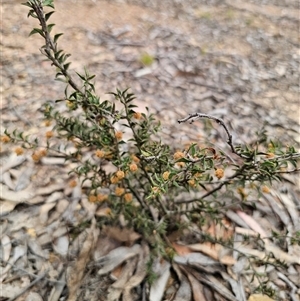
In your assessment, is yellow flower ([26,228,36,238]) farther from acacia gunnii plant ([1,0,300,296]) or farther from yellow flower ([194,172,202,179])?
yellow flower ([194,172,202,179])

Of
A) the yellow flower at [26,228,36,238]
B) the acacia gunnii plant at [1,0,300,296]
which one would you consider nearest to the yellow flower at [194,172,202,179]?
the acacia gunnii plant at [1,0,300,296]

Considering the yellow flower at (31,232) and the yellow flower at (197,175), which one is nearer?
the yellow flower at (197,175)

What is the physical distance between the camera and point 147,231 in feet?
5.25

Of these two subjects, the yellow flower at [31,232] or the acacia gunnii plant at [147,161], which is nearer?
the acacia gunnii plant at [147,161]

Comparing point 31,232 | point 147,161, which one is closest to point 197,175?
point 147,161

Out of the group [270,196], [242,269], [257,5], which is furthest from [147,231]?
[257,5]

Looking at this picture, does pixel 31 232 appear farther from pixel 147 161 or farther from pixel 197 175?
pixel 197 175

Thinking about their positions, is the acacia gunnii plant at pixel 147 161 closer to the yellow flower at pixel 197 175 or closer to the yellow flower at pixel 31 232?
the yellow flower at pixel 197 175

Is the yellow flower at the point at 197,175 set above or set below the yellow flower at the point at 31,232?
above

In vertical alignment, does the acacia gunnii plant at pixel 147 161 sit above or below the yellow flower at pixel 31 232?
above

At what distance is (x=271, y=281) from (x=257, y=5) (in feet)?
9.69

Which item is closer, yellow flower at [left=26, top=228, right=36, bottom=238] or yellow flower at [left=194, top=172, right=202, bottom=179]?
yellow flower at [left=194, top=172, right=202, bottom=179]

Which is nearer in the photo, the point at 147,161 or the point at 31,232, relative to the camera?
the point at 147,161

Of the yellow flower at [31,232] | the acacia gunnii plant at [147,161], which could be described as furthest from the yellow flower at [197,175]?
the yellow flower at [31,232]
